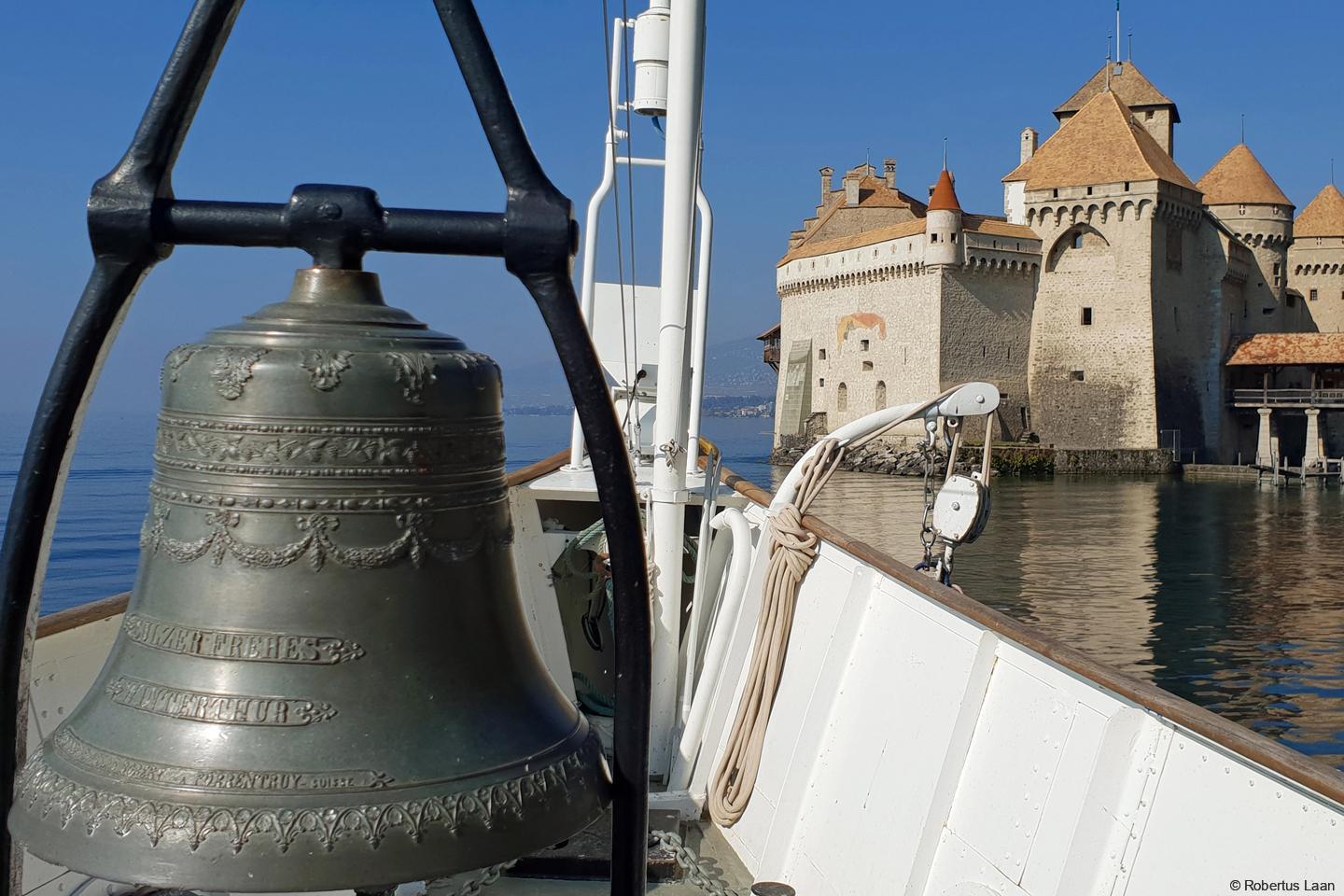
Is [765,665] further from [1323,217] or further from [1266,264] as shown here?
[1323,217]

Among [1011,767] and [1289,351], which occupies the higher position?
[1289,351]

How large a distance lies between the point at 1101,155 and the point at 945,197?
223 inches

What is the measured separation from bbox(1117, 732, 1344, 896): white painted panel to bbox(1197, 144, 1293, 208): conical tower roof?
42.6 meters

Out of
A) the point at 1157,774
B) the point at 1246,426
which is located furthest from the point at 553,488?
the point at 1246,426

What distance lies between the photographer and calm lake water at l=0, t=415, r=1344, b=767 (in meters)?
11.9

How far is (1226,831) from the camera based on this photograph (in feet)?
5.82

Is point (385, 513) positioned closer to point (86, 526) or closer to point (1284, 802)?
point (1284, 802)

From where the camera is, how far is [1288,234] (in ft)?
133

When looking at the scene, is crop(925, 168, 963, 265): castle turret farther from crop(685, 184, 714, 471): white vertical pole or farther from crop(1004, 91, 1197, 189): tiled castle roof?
crop(685, 184, 714, 471): white vertical pole

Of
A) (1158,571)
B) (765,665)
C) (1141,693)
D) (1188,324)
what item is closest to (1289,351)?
(1188,324)

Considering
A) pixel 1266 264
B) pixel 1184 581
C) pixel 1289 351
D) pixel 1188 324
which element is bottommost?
pixel 1184 581

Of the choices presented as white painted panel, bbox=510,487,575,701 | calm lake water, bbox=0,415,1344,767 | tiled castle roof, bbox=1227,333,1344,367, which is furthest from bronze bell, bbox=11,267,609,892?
tiled castle roof, bbox=1227,333,1344,367

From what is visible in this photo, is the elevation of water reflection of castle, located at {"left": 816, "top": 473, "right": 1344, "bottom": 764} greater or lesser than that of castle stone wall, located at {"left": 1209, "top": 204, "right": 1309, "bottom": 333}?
lesser

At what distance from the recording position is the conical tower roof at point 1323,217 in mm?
41844
